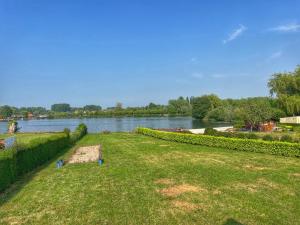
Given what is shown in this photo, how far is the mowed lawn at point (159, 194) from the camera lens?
20.9 feet

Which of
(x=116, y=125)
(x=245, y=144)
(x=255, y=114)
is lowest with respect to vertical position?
(x=116, y=125)

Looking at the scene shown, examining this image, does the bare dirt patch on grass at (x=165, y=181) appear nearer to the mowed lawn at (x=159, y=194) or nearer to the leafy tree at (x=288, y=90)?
the mowed lawn at (x=159, y=194)

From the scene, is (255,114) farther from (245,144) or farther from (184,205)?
(184,205)

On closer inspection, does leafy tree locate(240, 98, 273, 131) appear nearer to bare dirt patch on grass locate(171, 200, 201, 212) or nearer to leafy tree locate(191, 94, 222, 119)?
bare dirt patch on grass locate(171, 200, 201, 212)

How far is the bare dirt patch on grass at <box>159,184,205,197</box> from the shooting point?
803 centimetres

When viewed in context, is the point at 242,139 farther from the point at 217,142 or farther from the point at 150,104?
the point at 150,104

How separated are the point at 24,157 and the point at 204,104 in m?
73.7

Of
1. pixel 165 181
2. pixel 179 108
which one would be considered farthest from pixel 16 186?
pixel 179 108

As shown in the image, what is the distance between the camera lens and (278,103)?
48281mm

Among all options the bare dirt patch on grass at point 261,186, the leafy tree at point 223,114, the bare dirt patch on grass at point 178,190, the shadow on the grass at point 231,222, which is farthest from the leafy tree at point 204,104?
the shadow on the grass at point 231,222

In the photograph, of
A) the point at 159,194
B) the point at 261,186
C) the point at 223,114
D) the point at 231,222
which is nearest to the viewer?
the point at 231,222

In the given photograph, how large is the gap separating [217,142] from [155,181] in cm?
994

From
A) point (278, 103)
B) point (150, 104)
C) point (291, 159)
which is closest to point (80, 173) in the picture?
point (291, 159)

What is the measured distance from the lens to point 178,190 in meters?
8.34
